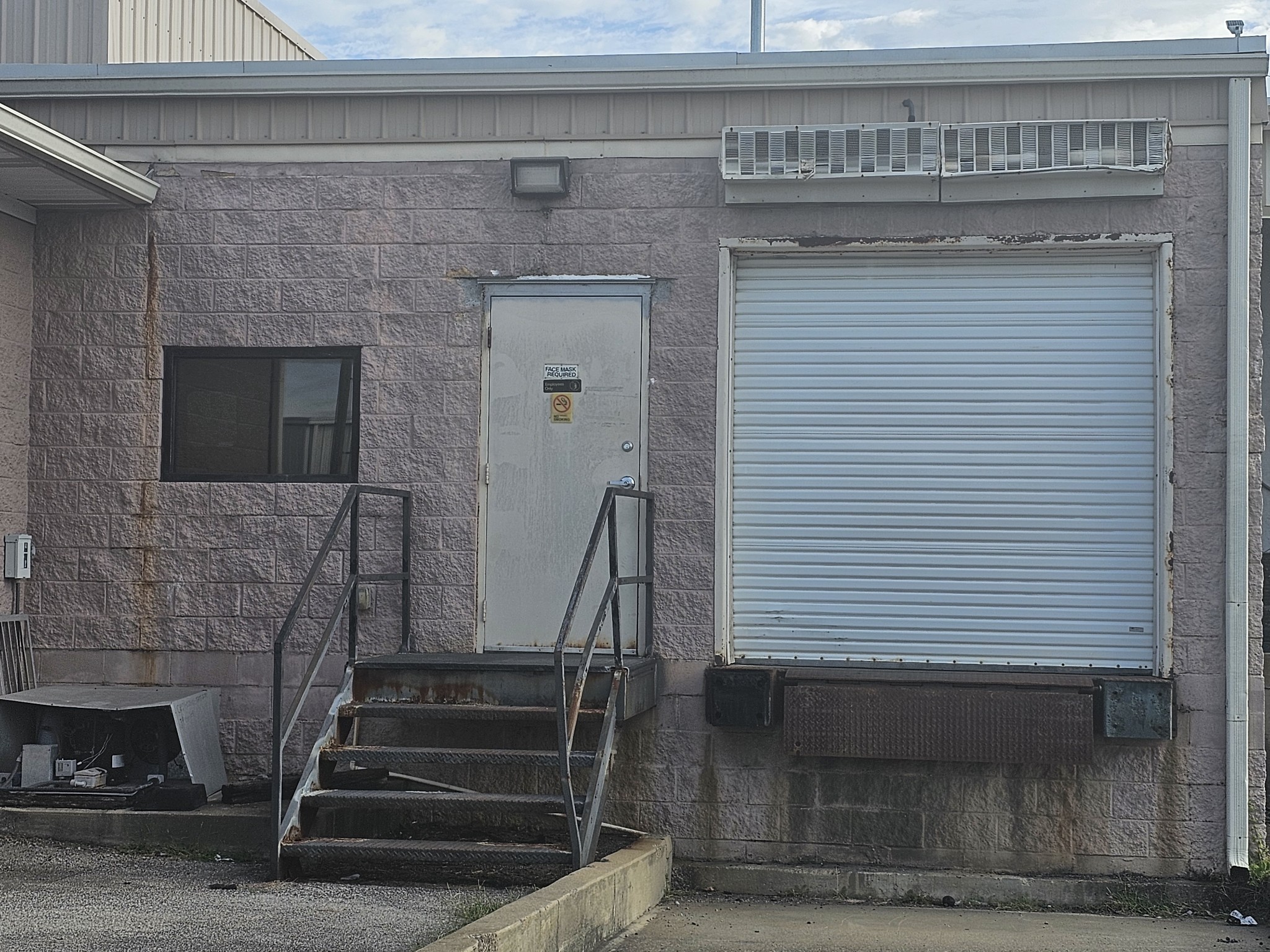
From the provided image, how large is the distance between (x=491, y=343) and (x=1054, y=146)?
124 inches

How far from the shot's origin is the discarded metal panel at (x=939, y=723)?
7184 millimetres

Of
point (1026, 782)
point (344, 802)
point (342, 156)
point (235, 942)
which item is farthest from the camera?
point (342, 156)

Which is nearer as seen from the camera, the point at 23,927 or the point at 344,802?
the point at 23,927

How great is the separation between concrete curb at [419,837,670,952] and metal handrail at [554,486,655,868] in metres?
0.17

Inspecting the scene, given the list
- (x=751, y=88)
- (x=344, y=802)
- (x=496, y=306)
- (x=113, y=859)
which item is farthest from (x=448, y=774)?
(x=751, y=88)

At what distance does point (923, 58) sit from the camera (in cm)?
753

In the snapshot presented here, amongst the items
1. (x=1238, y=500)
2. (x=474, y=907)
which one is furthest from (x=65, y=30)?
(x=1238, y=500)

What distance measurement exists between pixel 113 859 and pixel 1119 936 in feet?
15.3

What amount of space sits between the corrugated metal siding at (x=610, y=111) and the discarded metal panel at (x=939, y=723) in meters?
3.02

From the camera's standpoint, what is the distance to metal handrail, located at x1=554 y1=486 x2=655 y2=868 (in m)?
6.06

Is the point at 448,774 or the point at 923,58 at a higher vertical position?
the point at 923,58

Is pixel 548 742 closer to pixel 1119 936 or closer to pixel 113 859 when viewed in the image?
pixel 113 859

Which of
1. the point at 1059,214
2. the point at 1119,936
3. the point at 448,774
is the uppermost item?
the point at 1059,214

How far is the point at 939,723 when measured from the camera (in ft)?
23.9
